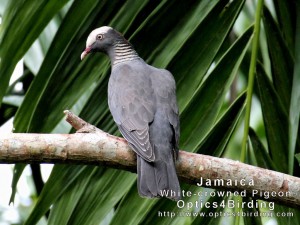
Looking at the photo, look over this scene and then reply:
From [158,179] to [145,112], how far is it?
52 cm

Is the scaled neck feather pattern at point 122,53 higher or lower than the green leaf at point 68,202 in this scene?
higher

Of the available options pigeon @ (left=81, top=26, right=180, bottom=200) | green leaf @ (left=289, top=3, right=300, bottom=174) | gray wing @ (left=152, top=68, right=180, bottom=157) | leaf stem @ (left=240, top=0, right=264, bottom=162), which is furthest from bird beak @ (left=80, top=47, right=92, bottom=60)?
green leaf @ (left=289, top=3, right=300, bottom=174)

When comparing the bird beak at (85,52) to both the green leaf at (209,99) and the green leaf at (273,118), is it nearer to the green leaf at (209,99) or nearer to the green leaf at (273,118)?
the green leaf at (209,99)

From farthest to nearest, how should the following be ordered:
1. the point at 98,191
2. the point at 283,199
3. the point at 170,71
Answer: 1. the point at 170,71
2. the point at 98,191
3. the point at 283,199

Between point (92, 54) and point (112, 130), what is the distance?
1.15 feet

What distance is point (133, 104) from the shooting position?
3.31 meters

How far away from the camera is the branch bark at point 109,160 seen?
2.49 m

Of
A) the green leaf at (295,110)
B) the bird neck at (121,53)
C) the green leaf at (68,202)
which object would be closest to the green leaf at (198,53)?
the green leaf at (295,110)

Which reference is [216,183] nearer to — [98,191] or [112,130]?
[98,191]

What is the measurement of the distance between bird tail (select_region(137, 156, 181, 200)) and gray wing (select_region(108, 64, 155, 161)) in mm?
45

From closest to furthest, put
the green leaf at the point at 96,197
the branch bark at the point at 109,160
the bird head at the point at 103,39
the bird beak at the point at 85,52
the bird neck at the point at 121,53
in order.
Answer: the branch bark at the point at 109,160, the green leaf at the point at 96,197, the bird beak at the point at 85,52, the bird head at the point at 103,39, the bird neck at the point at 121,53

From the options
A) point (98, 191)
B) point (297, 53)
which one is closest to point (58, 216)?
point (98, 191)

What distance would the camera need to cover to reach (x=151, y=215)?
2.57m

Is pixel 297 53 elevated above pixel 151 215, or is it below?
above
